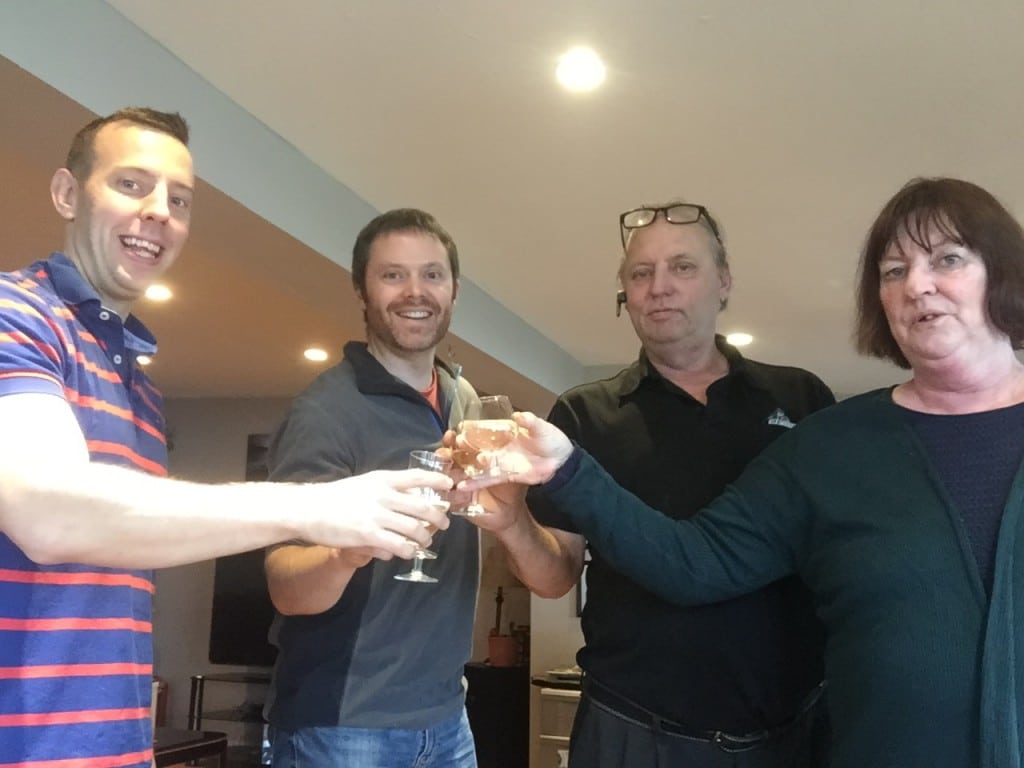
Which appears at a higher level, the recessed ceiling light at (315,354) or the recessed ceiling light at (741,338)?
the recessed ceiling light at (741,338)

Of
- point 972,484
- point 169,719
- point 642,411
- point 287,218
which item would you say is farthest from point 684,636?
point 169,719

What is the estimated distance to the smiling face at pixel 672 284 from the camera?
1636 mm

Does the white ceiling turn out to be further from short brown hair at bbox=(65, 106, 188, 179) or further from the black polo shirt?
the black polo shirt

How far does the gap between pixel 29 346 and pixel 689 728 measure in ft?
3.60

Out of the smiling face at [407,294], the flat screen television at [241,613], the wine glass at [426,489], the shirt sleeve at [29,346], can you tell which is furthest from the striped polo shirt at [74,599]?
the flat screen television at [241,613]

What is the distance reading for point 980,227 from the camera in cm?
121

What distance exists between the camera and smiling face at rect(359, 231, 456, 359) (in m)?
1.53

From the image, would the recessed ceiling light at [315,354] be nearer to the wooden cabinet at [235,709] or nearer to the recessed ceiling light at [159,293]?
the recessed ceiling light at [159,293]

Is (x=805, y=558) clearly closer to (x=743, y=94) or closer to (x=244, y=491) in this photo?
(x=244, y=491)

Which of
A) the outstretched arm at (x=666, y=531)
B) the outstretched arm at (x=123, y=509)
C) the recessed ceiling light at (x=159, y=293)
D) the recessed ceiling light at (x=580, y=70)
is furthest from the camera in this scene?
the recessed ceiling light at (x=159, y=293)

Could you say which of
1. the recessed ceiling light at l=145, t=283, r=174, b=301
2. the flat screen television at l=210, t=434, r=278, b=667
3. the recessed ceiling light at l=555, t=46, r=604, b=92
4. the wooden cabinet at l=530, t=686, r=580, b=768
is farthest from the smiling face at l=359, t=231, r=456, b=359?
the flat screen television at l=210, t=434, r=278, b=667

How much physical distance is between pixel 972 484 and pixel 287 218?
6.20ft

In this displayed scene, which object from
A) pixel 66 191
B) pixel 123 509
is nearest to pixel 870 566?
pixel 123 509

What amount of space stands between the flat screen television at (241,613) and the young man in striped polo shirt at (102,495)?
4411 mm
